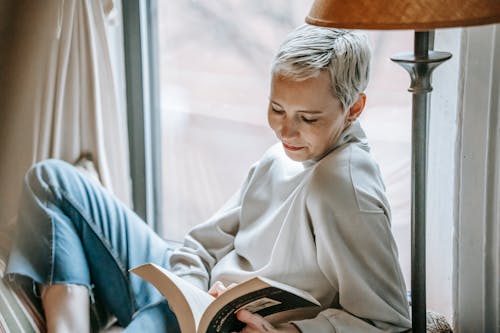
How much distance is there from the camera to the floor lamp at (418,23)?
1.24 meters

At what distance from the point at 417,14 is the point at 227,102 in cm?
113

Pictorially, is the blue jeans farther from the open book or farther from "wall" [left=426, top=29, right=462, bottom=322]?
"wall" [left=426, top=29, right=462, bottom=322]

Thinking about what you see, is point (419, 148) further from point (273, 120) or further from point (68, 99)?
point (68, 99)

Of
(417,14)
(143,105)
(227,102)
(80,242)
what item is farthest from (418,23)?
(143,105)

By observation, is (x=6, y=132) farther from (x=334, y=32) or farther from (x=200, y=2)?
(x=334, y=32)

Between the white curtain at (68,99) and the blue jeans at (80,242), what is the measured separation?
0.21m

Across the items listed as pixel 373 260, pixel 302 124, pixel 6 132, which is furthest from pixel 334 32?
pixel 6 132

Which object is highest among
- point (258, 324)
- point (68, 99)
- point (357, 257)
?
point (68, 99)

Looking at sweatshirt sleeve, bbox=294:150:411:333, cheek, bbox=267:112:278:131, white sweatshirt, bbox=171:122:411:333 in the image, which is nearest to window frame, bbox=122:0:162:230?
white sweatshirt, bbox=171:122:411:333

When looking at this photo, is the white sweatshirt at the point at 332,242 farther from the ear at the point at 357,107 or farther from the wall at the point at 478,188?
the wall at the point at 478,188

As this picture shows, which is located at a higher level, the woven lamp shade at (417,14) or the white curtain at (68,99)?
the woven lamp shade at (417,14)

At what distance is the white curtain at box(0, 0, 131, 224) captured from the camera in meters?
2.08

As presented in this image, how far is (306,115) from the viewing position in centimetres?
152

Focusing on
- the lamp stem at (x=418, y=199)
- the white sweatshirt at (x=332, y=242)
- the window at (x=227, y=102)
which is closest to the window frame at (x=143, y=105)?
the window at (x=227, y=102)
